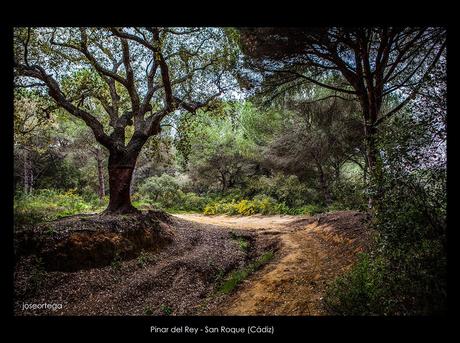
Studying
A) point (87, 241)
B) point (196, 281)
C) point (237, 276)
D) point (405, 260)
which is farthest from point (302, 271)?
point (87, 241)

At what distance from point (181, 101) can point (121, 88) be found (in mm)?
3134

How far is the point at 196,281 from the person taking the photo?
596 centimetres

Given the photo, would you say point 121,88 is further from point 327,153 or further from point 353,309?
point 327,153

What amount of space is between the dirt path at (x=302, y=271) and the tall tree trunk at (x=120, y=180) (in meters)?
5.11

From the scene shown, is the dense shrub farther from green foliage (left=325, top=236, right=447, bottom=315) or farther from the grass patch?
the grass patch

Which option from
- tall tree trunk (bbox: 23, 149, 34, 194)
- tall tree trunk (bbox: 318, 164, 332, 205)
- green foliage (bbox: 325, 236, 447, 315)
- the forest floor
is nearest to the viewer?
green foliage (bbox: 325, 236, 447, 315)

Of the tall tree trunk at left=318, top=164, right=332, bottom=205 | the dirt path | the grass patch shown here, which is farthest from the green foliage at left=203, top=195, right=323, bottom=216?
the grass patch

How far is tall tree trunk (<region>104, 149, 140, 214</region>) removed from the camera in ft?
27.7

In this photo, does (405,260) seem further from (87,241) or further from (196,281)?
(87,241)

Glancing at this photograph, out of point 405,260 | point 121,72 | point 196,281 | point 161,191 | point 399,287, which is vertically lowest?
point 196,281

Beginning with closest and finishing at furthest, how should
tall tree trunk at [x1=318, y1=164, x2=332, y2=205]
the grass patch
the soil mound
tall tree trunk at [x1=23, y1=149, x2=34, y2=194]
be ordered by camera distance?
the soil mound < the grass patch < tall tree trunk at [x1=318, y1=164, x2=332, y2=205] < tall tree trunk at [x1=23, y1=149, x2=34, y2=194]

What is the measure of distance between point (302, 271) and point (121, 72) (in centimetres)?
1008

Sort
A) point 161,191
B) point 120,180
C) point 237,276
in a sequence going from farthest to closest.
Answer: point 161,191 < point 120,180 < point 237,276

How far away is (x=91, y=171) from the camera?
24.0m
